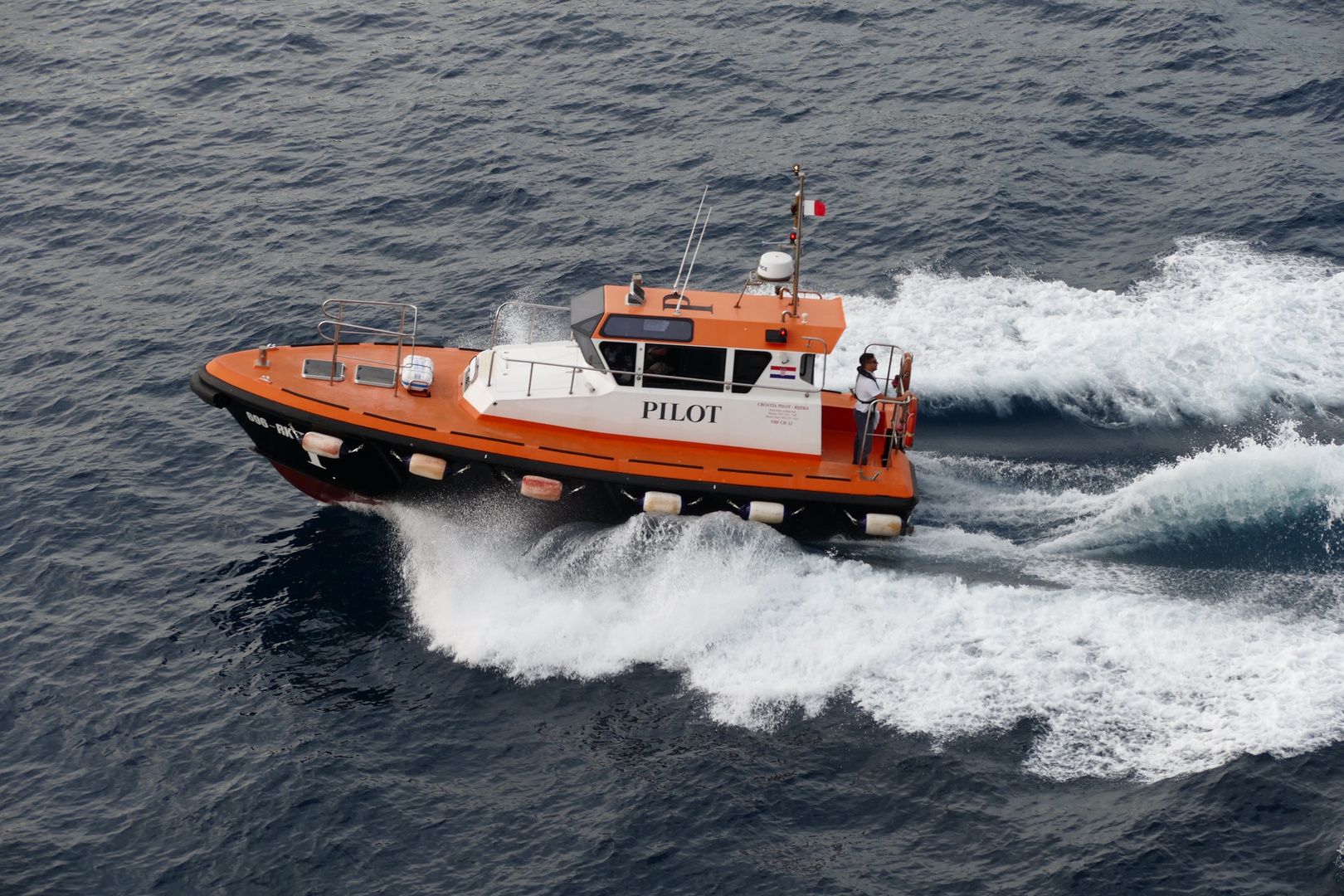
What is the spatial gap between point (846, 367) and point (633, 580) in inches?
229

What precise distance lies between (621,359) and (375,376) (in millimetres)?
3245

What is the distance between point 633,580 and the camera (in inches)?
582

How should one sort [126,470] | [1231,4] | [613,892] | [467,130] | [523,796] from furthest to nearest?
[1231,4] → [467,130] → [126,470] → [523,796] → [613,892]

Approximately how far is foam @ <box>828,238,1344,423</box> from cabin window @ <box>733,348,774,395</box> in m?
3.56

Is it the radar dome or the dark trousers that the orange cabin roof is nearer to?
the radar dome

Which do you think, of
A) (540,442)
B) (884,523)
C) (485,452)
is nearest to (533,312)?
(540,442)

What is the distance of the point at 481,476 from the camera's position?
15188 millimetres

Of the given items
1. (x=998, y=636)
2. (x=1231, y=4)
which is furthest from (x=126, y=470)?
(x=1231, y=4)

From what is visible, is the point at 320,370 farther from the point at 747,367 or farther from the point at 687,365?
the point at 747,367

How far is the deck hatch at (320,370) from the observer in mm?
15617

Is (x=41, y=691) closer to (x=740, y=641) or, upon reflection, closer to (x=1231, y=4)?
(x=740, y=641)

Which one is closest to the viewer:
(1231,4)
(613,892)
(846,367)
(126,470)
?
(613,892)

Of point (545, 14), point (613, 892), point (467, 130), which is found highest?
point (545, 14)

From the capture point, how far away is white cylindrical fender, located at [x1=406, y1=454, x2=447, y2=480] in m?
15.0
